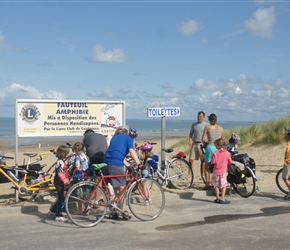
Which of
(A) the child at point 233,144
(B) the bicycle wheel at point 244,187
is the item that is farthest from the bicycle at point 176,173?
(B) the bicycle wheel at point 244,187

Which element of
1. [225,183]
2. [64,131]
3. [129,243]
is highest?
[64,131]

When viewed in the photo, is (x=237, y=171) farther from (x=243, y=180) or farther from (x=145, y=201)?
(x=145, y=201)

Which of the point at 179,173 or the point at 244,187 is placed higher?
the point at 179,173

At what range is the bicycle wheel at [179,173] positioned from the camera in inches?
433

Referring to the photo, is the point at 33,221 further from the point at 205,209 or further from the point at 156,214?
the point at 205,209

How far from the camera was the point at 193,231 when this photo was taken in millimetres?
7309

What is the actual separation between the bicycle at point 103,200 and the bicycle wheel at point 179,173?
268 centimetres

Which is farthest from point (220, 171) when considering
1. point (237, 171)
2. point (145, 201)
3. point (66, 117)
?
point (66, 117)

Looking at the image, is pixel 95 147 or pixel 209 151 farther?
pixel 209 151

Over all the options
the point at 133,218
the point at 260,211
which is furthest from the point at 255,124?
the point at 133,218

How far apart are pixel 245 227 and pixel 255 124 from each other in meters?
15.6

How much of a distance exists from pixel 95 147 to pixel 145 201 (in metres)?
1.56

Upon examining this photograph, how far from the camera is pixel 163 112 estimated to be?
37.7 feet

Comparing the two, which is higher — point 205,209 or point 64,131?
point 64,131
